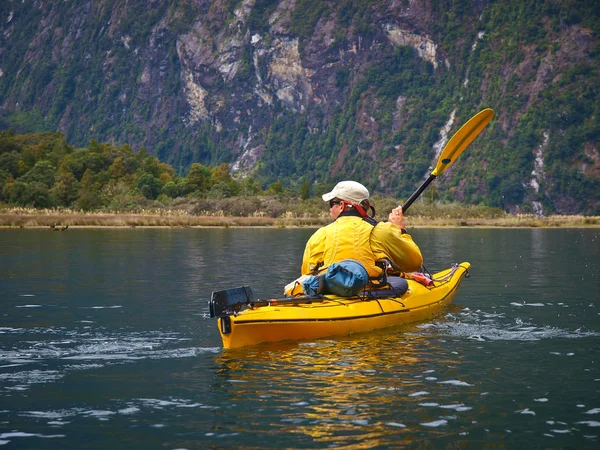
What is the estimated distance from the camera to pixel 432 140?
529 ft

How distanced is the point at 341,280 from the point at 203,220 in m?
51.4

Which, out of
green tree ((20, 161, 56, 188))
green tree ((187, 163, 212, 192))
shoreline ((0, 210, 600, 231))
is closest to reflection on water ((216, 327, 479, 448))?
shoreline ((0, 210, 600, 231))

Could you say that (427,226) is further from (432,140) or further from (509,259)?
(432,140)

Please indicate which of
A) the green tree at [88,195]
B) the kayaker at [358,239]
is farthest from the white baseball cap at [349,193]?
the green tree at [88,195]

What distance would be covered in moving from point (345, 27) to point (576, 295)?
169 metres

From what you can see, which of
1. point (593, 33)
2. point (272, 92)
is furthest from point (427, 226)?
point (272, 92)

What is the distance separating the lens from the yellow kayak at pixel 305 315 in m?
11.6

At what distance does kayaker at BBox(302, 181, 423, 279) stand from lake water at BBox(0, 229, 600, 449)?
3.76 feet

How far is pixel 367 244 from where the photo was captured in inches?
509

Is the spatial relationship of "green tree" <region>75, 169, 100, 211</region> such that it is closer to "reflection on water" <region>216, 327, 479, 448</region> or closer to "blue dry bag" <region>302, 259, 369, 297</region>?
"blue dry bag" <region>302, 259, 369, 297</region>

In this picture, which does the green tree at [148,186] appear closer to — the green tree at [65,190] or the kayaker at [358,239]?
the green tree at [65,190]

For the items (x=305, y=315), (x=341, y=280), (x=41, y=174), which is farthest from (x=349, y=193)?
A: (x=41, y=174)

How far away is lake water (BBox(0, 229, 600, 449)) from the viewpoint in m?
8.30

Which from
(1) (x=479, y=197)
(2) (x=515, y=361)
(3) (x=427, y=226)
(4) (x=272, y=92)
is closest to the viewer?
(2) (x=515, y=361)
